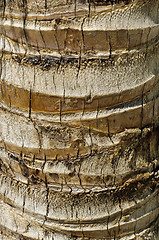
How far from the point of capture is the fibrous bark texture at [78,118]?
1995 mm

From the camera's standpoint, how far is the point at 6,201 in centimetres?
238

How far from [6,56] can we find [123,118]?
77cm

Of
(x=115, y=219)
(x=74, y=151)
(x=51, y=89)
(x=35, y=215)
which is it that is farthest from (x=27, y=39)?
(x=115, y=219)

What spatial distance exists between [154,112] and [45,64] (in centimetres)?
78

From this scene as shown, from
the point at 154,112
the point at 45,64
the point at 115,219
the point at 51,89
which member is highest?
the point at 45,64

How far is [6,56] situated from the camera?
2.10 m

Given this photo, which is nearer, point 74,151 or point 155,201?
point 74,151

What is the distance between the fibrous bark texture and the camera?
200 centimetres

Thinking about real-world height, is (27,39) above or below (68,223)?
above

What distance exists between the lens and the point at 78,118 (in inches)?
82.6

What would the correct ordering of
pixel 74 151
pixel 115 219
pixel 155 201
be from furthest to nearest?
pixel 155 201
pixel 115 219
pixel 74 151

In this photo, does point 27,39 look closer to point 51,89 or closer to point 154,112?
point 51,89

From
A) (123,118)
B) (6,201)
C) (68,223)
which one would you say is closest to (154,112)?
(123,118)

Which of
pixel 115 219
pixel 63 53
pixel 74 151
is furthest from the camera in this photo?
pixel 115 219
